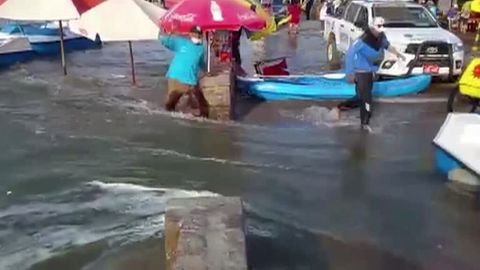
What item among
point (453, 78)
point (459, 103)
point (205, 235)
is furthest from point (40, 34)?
point (205, 235)

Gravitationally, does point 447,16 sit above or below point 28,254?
below

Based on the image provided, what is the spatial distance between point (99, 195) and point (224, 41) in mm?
8836

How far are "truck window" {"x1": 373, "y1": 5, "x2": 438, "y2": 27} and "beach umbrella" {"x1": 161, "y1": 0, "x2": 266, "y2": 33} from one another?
221 inches

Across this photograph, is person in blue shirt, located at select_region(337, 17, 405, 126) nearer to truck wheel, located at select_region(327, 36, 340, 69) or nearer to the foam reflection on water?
the foam reflection on water

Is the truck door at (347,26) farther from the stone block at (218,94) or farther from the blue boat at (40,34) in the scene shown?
the blue boat at (40,34)

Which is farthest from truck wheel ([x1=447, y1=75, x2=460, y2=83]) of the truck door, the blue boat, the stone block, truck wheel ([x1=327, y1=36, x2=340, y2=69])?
the blue boat

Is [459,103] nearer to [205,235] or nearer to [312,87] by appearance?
[312,87]

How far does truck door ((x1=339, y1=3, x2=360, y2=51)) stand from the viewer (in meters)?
20.5

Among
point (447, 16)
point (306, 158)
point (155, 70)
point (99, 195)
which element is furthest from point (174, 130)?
point (447, 16)

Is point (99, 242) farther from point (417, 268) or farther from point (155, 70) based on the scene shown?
point (155, 70)

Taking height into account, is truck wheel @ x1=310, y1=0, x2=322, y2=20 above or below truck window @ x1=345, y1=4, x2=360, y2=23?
below

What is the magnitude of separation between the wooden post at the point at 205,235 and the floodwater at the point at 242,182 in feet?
5.34

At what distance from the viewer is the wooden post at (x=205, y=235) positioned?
5094 mm

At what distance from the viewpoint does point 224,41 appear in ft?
59.8
